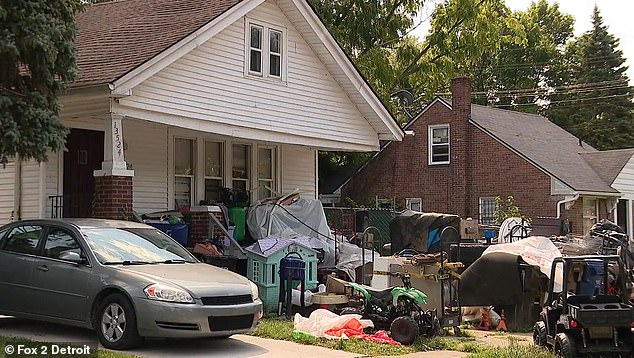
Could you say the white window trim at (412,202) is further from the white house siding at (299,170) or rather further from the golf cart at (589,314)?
the golf cart at (589,314)

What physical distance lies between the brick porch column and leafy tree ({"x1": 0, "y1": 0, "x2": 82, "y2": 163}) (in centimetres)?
232

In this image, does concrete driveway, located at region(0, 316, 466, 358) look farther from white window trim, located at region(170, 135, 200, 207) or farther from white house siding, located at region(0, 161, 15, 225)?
white window trim, located at region(170, 135, 200, 207)

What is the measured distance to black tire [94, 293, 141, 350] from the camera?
9.55 metres

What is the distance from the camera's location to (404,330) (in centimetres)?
1145

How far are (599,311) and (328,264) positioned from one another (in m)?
8.13

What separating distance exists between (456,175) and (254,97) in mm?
14750

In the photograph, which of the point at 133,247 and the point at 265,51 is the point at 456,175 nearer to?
the point at 265,51

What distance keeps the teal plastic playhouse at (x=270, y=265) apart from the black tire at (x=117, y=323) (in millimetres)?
4768

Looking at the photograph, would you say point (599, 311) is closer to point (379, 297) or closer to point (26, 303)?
point (379, 297)

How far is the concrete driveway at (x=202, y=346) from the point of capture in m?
9.75

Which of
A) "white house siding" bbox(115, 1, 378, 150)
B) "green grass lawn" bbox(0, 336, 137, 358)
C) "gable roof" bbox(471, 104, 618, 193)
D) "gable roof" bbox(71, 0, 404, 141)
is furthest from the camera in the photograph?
"gable roof" bbox(471, 104, 618, 193)

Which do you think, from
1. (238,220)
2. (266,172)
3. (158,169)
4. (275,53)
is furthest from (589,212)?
(158,169)

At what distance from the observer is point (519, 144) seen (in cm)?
2980

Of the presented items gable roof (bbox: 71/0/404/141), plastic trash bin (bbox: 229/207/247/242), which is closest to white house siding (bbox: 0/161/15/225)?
gable roof (bbox: 71/0/404/141)
